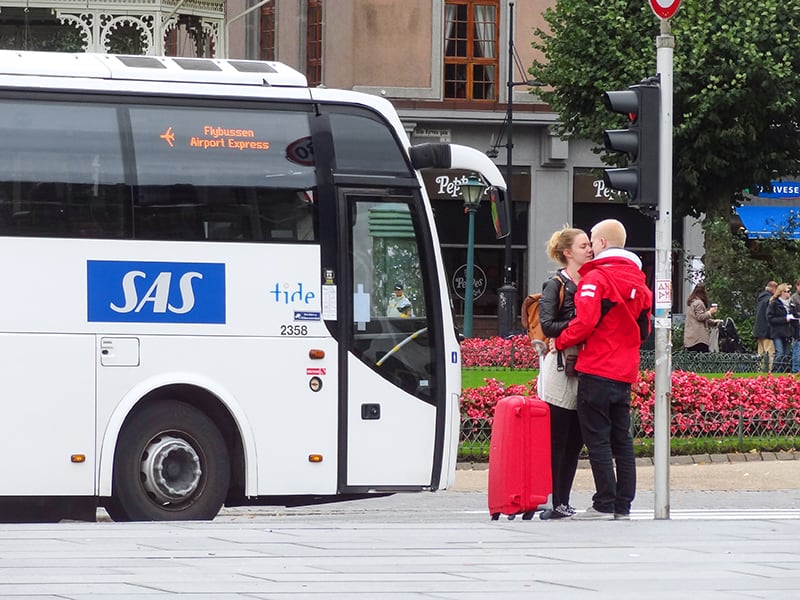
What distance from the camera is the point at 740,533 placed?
873 cm

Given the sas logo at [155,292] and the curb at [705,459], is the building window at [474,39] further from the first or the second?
the sas logo at [155,292]

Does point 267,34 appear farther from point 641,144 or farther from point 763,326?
point 641,144

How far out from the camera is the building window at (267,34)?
44062 mm

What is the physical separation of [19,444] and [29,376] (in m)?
0.45

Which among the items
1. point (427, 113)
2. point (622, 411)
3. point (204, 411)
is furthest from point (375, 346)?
point (427, 113)

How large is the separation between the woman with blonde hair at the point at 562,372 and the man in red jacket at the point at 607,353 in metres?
0.20

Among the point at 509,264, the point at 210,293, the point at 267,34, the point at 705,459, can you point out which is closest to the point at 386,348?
the point at 210,293

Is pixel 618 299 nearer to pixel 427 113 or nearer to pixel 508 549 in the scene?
pixel 508 549

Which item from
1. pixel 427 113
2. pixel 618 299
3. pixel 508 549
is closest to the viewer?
pixel 508 549

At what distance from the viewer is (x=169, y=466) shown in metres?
11.5

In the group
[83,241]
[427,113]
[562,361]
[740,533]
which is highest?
[427,113]

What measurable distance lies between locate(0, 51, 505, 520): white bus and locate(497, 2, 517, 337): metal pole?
25.8m

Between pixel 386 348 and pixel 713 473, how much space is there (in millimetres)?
5683

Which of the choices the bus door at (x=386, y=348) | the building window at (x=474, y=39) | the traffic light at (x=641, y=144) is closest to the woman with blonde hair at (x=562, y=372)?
the traffic light at (x=641, y=144)
